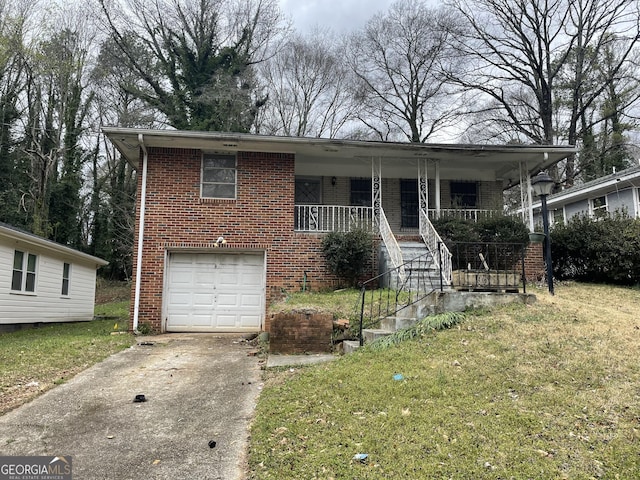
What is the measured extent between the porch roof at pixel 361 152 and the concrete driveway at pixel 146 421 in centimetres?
586

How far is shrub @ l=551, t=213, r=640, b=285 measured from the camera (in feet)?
38.9

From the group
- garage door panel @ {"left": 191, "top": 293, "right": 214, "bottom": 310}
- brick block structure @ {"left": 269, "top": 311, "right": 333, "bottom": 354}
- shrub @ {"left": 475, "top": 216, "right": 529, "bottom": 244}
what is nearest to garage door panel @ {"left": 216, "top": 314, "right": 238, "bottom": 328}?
garage door panel @ {"left": 191, "top": 293, "right": 214, "bottom": 310}

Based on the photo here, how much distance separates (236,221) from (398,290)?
191 inches

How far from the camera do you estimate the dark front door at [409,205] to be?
14727 millimetres

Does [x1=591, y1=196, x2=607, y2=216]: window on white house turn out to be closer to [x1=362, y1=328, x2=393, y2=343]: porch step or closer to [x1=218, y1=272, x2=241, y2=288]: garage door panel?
[x1=218, y1=272, x2=241, y2=288]: garage door panel

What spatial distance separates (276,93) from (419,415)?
2703cm

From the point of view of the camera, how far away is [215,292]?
11398 millimetres

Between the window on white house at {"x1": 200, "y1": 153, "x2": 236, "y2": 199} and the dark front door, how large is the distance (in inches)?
230

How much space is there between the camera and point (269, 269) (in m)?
11.3

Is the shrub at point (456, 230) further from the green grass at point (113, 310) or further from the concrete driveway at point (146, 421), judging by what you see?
the green grass at point (113, 310)

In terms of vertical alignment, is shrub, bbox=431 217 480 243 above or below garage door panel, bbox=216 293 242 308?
above

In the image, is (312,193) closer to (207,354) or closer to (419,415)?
(207,354)

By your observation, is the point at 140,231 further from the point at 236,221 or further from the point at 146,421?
the point at 146,421

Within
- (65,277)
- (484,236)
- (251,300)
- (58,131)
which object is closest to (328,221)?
(251,300)
